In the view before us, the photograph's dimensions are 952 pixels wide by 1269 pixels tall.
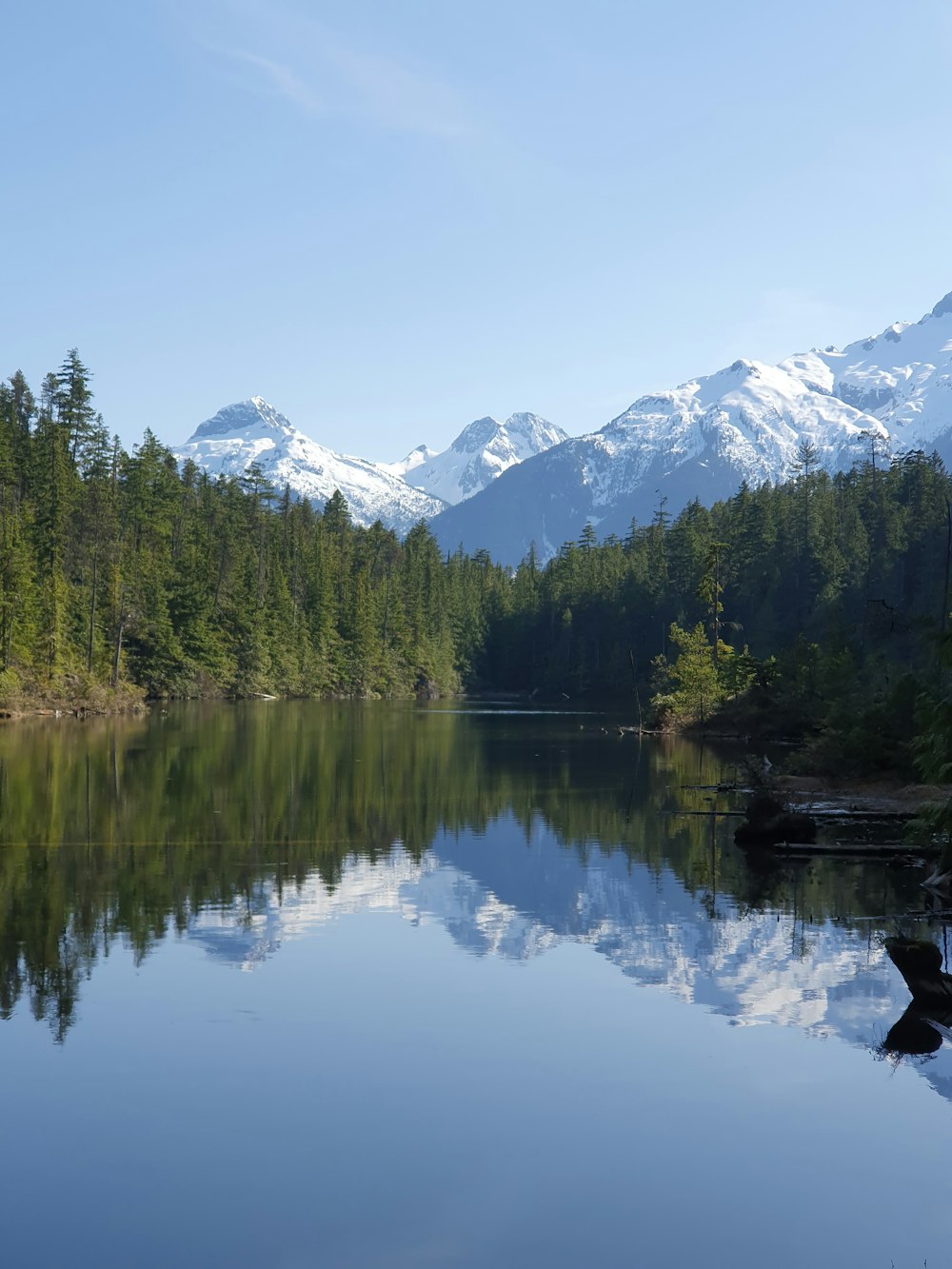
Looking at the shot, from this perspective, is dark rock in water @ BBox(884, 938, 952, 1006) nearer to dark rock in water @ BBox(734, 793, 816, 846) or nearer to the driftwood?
the driftwood

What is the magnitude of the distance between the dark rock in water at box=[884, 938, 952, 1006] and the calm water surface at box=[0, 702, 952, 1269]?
683 mm

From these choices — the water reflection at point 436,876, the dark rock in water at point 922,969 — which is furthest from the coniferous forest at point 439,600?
the dark rock in water at point 922,969

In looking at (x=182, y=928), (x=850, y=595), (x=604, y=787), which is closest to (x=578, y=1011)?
(x=182, y=928)

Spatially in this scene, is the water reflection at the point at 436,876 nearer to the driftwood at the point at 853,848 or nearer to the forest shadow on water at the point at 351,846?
the forest shadow on water at the point at 351,846

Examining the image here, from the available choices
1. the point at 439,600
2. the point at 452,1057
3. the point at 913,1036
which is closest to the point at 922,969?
the point at 913,1036

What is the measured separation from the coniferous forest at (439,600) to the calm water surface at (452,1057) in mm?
17083

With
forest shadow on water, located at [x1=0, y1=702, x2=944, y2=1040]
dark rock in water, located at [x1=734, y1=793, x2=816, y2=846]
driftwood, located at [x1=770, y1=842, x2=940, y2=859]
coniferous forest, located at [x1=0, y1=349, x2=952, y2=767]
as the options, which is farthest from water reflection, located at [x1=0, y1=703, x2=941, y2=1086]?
coniferous forest, located at [x1=0, y1=349, x2=952, y2=767]

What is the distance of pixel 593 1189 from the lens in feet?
39.7

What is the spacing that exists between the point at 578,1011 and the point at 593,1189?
20.2 feet

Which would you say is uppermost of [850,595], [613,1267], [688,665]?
[850,595]

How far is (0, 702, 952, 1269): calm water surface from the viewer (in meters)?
11.4

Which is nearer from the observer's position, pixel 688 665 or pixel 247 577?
pixel 688 665

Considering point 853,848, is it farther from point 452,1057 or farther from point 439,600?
point 439,600

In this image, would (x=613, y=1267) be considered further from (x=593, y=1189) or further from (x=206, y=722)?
(x=206, y=722)
